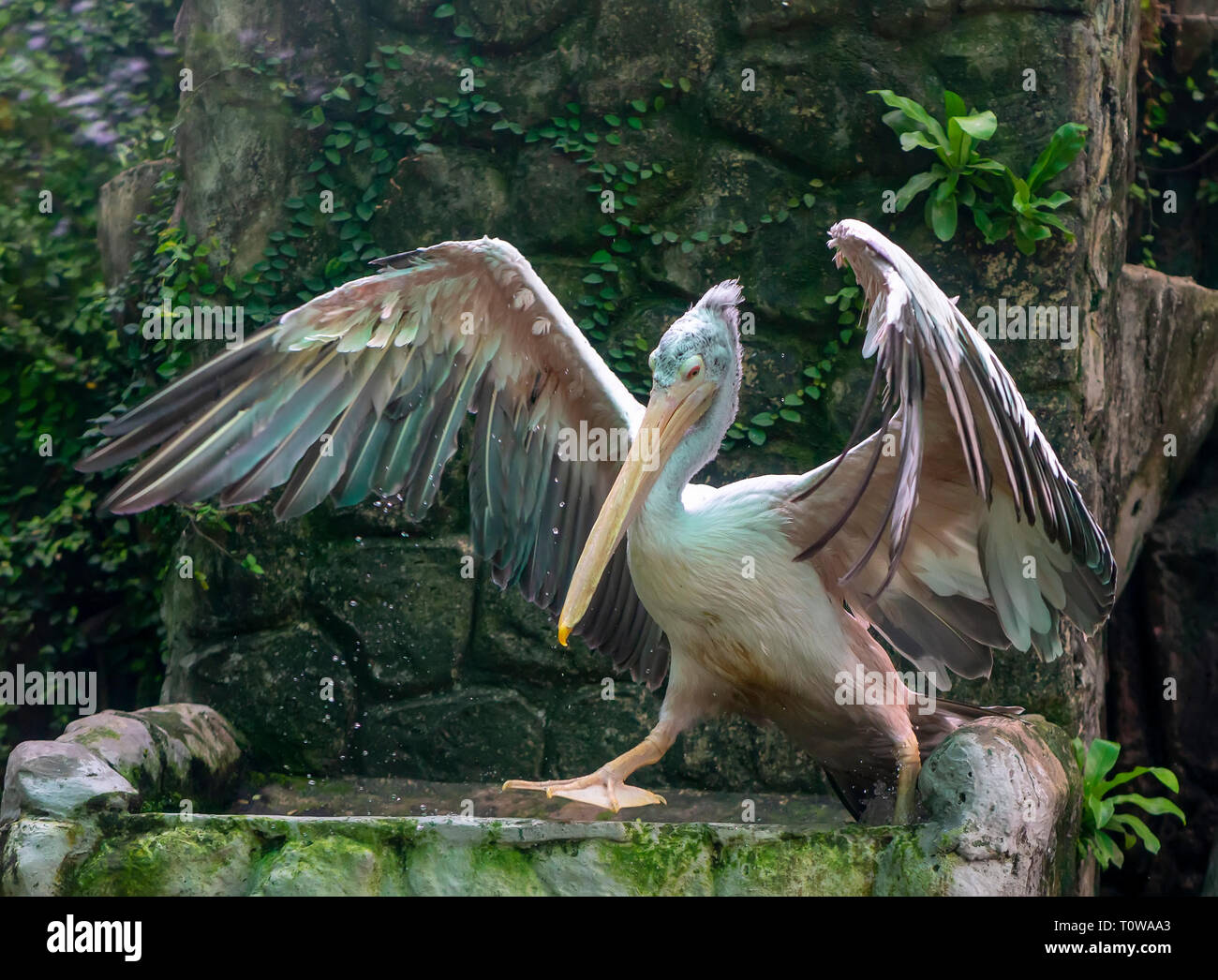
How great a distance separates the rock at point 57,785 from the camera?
3.40 meters

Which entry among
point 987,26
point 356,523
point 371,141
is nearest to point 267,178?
point 371,141

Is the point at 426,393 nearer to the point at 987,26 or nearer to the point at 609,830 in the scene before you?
the point at 609,830

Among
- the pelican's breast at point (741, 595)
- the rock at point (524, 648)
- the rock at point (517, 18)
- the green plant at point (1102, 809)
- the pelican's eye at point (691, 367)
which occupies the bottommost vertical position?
the green plant at point (1102, 809)

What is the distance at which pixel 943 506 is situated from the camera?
3486 millimetres

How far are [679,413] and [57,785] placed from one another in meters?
1.88

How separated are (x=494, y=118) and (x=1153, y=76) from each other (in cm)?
309

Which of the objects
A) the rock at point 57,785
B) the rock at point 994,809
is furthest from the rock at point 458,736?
the rock at point 994,809

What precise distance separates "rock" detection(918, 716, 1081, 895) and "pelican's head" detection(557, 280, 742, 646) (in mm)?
970

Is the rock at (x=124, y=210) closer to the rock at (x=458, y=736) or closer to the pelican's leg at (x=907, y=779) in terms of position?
the rock at (x=458, y=736)

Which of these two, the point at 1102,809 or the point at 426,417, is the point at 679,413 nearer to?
the point at 426,417

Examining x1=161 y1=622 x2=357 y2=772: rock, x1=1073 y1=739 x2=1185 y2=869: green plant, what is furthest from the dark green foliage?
x1=1073 y1=739 x2=1185 y2=869: green plant

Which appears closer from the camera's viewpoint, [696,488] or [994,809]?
[994,809]

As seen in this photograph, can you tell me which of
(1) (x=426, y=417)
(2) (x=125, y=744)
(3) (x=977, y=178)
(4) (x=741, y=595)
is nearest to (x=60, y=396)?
(2) (x=125, y=744)

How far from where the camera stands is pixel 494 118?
5520 mm
